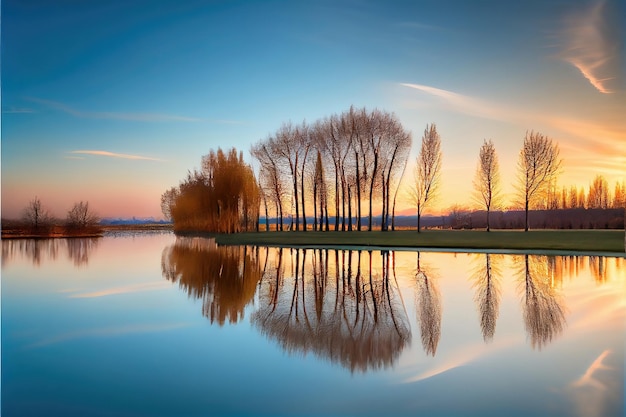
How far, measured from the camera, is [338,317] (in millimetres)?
5102

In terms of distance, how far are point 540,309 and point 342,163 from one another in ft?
64.7

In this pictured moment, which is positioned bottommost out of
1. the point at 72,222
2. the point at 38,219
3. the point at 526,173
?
the point at 72,222

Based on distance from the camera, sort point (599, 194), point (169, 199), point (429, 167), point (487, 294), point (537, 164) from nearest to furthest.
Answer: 1. point (487, 294)
2. point (599, 194)
3. point (537, 164)
4. point (429, 167)
5. point (169, 199)

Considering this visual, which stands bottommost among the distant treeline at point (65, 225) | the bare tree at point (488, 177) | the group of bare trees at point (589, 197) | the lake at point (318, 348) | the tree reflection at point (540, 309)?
the lake at point (318, 348)

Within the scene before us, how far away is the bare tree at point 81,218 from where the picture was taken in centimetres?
2533

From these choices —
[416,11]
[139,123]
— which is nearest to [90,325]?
[416,11]

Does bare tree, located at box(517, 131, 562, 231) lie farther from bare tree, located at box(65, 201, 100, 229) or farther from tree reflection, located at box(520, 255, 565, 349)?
bare tree, located at box(65, 201, 100, 229)

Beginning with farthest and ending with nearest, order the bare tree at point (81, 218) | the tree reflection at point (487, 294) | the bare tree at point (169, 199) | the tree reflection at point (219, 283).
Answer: the bare tree at point (169, 199) → the bare tree at point (81, 218) → the tree reflection at point (219, 283) → the tree reflection at point (487, 294)

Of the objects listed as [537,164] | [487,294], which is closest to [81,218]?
[487,294]

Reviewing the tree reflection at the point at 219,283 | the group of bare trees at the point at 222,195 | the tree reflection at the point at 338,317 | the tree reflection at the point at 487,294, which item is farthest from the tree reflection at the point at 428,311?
the group of bare trees at the point at 222,195

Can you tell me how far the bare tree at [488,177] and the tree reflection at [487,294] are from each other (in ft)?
48.0

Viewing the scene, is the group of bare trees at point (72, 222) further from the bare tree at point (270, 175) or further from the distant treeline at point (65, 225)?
the bare tree at point (270, 175)

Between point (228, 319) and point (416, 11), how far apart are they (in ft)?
17.4

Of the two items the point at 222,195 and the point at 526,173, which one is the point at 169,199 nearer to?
the point at 222,195
